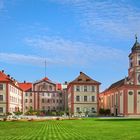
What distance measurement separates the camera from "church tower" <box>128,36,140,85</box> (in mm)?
76537

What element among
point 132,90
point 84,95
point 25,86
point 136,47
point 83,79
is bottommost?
point 84,95

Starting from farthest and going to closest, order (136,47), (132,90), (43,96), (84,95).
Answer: (43,96) < (84,95) < (136,47) < (132,90)

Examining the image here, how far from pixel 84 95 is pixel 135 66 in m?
13.9

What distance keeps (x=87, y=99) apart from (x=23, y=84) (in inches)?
1175

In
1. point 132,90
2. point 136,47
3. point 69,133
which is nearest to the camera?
point 69,133

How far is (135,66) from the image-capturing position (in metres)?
77.1

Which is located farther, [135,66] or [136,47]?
[136,47]

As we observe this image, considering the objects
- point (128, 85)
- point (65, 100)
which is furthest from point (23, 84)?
point (128, 85)

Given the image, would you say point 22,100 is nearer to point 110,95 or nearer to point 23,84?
point 23,84

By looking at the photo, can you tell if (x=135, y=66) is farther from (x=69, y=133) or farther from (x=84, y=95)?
(x=69, y=133)

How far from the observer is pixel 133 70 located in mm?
77375

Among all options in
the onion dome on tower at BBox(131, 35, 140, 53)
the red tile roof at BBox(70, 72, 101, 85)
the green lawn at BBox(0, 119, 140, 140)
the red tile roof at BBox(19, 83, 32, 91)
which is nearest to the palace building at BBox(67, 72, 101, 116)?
the red tile roof at BBox(70, 72, 101, 85)

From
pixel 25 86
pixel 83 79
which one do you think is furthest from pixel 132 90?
pixel 25 86

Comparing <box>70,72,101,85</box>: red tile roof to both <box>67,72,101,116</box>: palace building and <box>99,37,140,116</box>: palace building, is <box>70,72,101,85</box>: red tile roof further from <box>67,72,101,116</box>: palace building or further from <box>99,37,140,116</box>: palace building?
<box>99,37,140,116</box>: palace building
